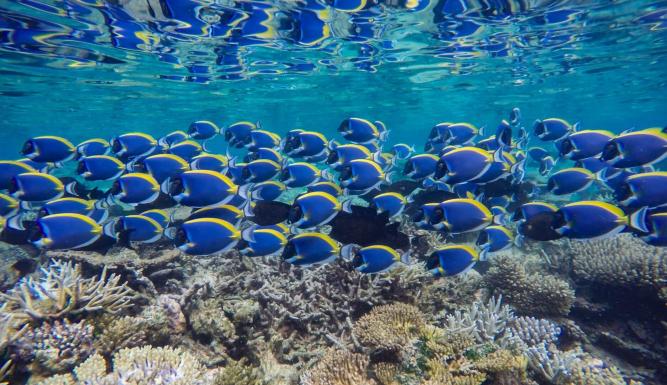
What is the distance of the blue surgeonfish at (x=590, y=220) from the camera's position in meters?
4.07

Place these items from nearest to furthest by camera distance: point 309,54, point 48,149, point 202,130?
1. point 48,149
2. point 202,130
3. point 309,54

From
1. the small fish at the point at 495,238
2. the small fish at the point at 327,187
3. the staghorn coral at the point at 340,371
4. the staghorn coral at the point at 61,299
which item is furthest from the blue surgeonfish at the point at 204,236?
the small fish at the point at 495,238

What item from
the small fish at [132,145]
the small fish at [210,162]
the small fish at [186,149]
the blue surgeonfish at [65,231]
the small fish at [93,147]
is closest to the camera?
the blue surgeonfish at [65,231]

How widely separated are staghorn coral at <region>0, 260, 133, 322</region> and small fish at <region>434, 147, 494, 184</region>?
4689mm

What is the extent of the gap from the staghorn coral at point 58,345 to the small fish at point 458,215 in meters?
4.37

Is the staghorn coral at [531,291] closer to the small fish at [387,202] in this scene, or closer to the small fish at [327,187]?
the small fish at [387,202]

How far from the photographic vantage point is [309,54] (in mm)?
17891

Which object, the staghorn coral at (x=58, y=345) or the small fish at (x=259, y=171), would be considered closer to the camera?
the staghorn coral at (x=58, y=345)

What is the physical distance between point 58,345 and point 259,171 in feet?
11.8

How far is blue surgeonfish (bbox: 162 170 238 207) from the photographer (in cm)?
448

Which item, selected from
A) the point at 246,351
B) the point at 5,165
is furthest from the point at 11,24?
the point at 246,351

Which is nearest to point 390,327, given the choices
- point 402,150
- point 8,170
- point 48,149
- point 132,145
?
point 132,145

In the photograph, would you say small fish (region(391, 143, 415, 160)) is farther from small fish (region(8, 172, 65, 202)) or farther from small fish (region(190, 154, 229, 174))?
small fish (region(8, 172, 65, 202))

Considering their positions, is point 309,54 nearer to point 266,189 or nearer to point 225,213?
point 266,189
